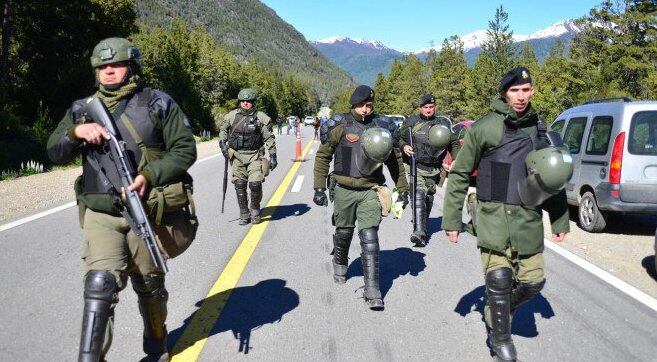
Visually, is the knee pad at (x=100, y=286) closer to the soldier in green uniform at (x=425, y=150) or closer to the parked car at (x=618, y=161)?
the soldier in green uniform at (x=425, y=150)

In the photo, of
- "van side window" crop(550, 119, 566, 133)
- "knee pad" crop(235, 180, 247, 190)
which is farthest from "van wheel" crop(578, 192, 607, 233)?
"knee pad" crop(235, 180, 247, 190)

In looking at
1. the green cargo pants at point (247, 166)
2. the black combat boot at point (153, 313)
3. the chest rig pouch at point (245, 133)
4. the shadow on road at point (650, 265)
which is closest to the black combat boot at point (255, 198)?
the green cargo pants at point (247, 166)

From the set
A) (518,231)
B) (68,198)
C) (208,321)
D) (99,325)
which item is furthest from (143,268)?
(68,198)

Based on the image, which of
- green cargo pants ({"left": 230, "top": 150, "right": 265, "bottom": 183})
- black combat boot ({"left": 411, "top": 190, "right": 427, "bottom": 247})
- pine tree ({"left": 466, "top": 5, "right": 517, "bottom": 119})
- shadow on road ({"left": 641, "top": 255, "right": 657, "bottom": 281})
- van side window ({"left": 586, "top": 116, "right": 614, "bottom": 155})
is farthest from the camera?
pine tree ({"left": 466, "top": 5, "right": 517, "bottom": 119})

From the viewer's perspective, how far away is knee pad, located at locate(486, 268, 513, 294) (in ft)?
11.1

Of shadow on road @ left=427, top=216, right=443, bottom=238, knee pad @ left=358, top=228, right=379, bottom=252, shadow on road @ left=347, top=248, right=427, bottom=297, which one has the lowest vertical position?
shadow on road @ left=427, top=216, right=443, bottom=238

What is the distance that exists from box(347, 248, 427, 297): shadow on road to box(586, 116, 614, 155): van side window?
3.32 m

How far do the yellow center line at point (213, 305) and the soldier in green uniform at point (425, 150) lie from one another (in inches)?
91.0

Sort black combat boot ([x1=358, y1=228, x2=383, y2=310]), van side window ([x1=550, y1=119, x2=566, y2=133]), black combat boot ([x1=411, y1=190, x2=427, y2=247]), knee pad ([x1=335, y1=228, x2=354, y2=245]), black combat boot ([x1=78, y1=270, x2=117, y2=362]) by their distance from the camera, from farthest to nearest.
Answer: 1. van side window ([x1=550, y1=119, x2=566, y2=133])
2. black combat boot ([x1=411, y1=190, x2=427, y2=247])
3. knee pad ([x1=335, y1=228, x2=354, y2=245])
4. black combat boot ([x1=358, y1=228, x2=383, y2=310])
5. black combat boot ([x1=78, y1=270, x2=117, y2=362])

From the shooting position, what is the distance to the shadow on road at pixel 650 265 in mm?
5541

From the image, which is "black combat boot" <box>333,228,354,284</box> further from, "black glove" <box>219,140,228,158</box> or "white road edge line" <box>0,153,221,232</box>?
"white road edge line" <box>0,153,221,232</box>

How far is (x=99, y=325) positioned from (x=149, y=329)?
0.56 metres

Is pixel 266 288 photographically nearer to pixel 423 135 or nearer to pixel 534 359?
pixel 534 359

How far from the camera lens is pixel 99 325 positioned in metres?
2.79
